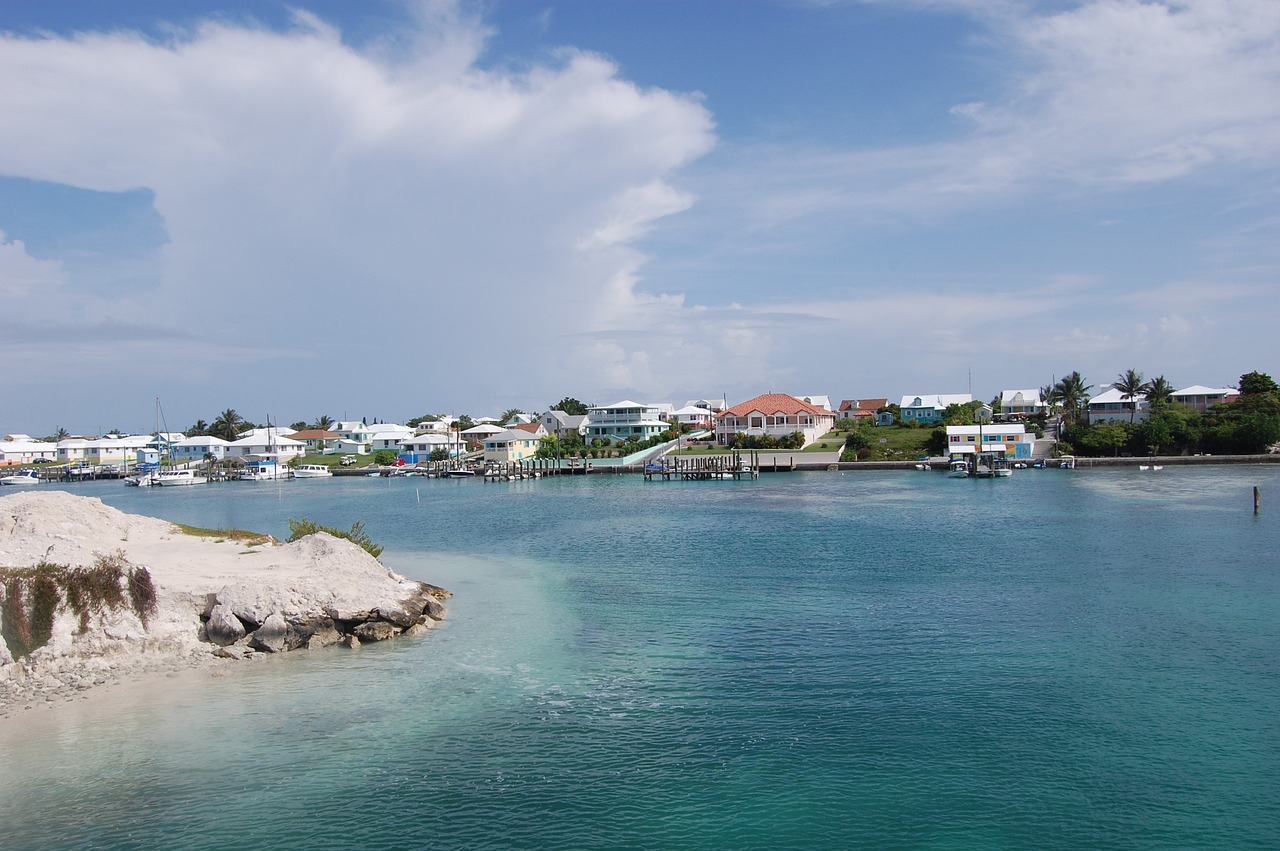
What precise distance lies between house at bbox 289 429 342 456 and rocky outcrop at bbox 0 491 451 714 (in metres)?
103

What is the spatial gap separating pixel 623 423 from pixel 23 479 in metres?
75.3

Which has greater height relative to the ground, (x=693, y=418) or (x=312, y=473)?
(x=693, y=418)

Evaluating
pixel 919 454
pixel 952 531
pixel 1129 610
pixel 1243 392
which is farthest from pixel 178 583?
pixel 1243 392

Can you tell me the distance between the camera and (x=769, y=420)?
96.8 meters

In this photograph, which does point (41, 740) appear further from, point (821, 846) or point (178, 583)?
point (821, 846)

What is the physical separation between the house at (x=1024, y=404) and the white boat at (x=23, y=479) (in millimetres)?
123143

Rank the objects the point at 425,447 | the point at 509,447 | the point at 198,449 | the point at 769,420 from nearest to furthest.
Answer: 1. the point at 769,420
2. the point at 509,447
3. the point at 425,447
4. the point at 198,449

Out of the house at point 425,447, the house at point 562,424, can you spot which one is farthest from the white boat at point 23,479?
the house at point 562,424

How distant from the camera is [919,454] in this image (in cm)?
8800

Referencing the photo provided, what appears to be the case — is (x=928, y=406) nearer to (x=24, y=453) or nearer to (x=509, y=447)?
(x=509, y=447)

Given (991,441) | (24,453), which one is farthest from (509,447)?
(24,453)

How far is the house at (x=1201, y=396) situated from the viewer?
330 ft

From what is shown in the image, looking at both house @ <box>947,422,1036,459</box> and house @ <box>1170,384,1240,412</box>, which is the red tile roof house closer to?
house @ <box>947,422,1036,459</box>

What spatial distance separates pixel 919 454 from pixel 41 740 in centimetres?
8297
